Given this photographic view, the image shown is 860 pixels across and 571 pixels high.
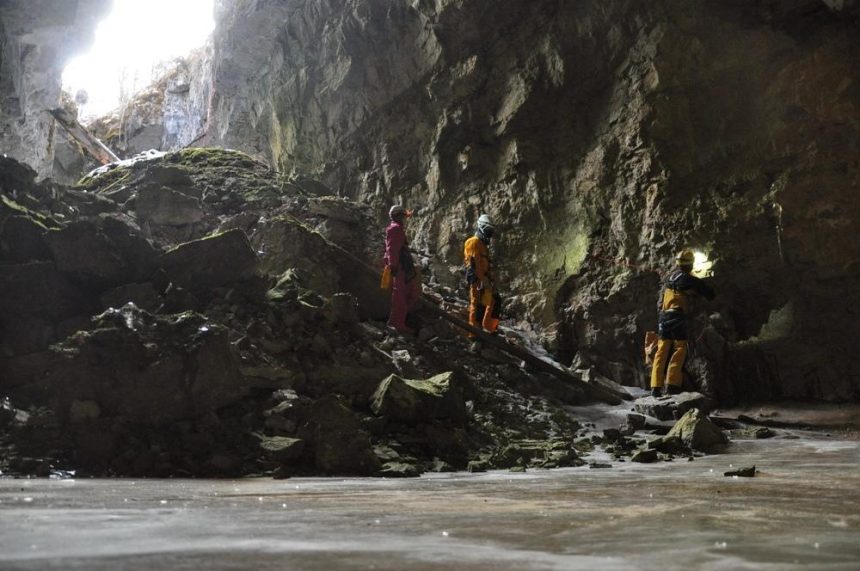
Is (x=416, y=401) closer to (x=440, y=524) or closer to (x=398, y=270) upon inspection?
(x=440, y=524)

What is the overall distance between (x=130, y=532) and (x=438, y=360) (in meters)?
6.64

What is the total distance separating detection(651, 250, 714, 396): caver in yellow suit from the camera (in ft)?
28.5

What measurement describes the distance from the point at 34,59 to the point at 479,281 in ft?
31.4

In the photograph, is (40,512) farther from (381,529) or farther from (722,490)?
(722,490)

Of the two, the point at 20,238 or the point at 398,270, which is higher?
the point at 398,270

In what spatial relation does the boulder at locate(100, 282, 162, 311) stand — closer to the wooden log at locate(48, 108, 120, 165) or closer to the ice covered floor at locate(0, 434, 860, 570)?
the ice covered floor at locate(0, 434, 860, 570)

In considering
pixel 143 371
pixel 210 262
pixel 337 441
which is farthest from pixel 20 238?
pixel 337 441

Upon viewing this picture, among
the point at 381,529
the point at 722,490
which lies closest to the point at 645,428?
the point at 722,490

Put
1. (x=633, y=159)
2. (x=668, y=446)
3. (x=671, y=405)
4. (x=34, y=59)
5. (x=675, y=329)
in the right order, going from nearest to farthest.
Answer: (x=668, y=446) → (x=671, y=405) → (x=675, y=329) → (x=633, y=159) → (x=34, y=59)

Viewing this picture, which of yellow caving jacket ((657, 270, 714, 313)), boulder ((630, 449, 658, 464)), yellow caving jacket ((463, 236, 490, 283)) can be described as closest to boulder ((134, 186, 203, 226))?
yellow caving jacket ((463, 236, 490, 283))

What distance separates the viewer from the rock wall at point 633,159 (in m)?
9.66

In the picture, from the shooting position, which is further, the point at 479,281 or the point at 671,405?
the point at 479,281

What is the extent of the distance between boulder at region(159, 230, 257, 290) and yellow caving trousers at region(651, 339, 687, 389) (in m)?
5.18

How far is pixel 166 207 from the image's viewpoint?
10.7 m
